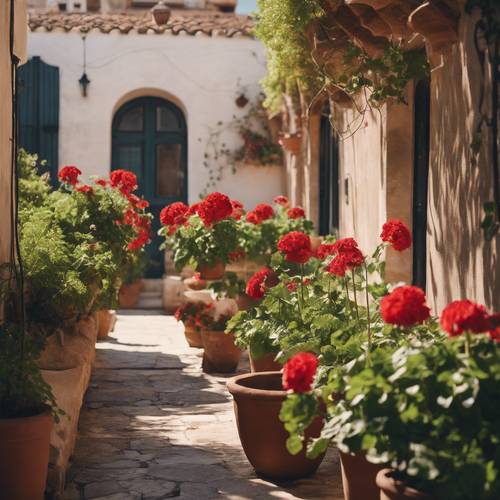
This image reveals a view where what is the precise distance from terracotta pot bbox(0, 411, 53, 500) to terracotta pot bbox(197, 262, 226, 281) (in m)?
5.43

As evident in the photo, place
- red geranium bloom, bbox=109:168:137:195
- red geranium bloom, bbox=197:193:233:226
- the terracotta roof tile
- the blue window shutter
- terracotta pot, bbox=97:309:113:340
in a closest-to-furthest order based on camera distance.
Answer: red geranium bloom, bbox=197:193:233:226 → red geranium bloom, bbox=109:168:137:195 → terracotta pot, bbox=97:309:113:340 → the blue window shutter → the terracotta roof tile

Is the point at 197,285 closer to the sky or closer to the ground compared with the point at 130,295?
closer to the sky

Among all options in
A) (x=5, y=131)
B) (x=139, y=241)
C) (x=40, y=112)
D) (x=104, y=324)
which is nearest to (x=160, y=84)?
(x=40, y=112)

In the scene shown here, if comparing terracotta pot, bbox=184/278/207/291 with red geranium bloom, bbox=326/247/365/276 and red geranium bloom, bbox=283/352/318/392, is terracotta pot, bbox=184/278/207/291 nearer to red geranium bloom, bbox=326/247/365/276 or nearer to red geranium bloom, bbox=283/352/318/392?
red geranium bloom, bbox=326/247/365/276

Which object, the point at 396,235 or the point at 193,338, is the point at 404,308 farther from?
the point at 193,338

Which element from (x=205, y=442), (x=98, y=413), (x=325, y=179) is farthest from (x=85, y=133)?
(x=205, y=442)

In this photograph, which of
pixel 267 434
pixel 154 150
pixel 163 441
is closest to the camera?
pixel 267 434

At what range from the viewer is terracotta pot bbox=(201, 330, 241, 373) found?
1003 cm

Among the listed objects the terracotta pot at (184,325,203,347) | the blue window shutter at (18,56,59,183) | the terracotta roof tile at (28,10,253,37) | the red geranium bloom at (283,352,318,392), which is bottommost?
the terracotta pot at (184,325,203,347)

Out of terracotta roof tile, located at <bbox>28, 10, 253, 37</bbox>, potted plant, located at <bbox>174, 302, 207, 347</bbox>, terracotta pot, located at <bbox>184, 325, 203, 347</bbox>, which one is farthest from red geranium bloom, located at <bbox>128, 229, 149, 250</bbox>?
terracotta roof tile, located at <bbox>28, 10, 253, 37</bbox>

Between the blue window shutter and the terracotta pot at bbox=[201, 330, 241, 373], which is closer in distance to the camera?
the terracotta pot at bbox=[201, 330, 241, 373]

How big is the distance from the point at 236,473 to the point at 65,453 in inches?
42.1

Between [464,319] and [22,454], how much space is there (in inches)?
94.6

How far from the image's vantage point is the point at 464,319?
379 centimetres
